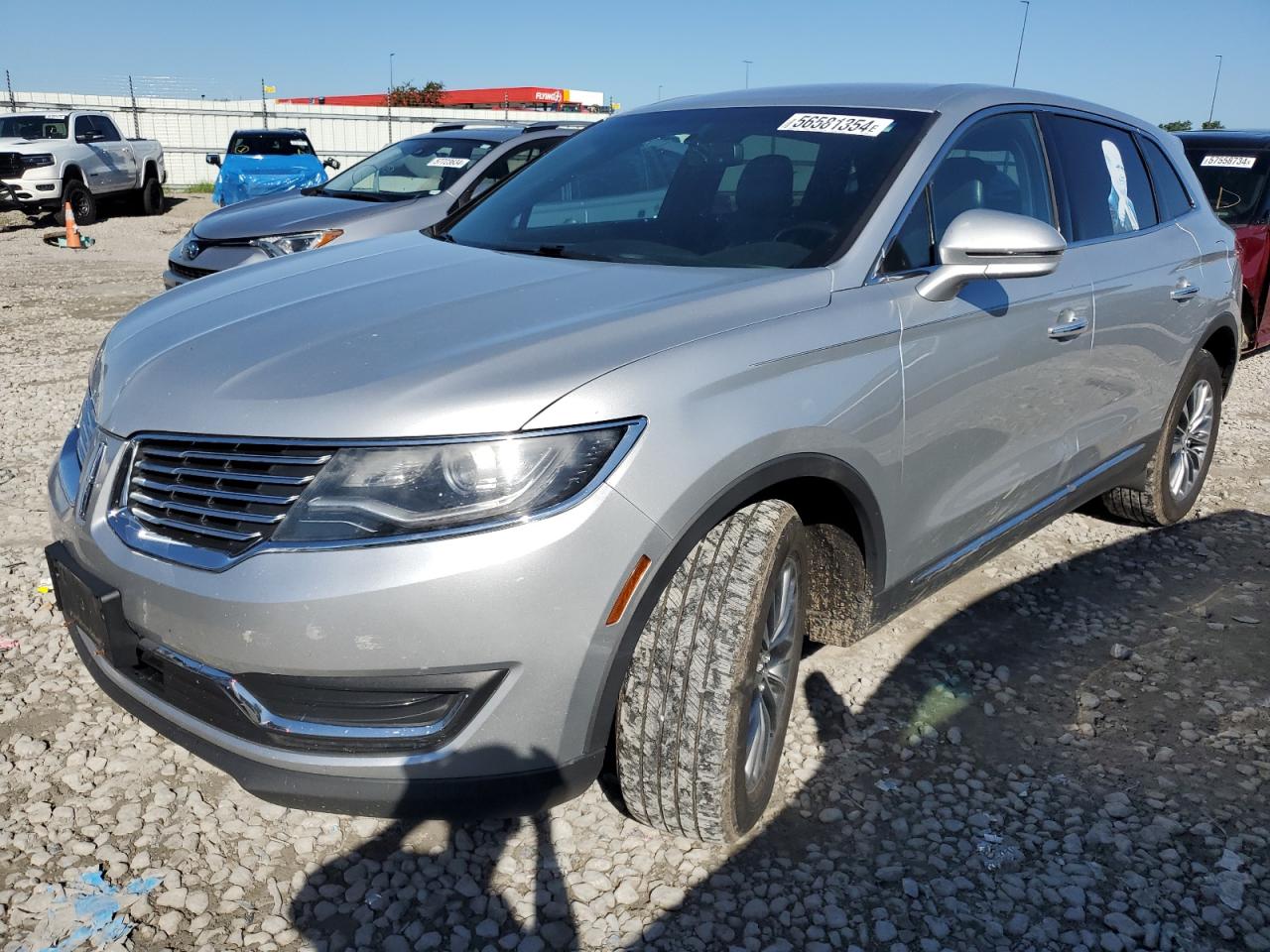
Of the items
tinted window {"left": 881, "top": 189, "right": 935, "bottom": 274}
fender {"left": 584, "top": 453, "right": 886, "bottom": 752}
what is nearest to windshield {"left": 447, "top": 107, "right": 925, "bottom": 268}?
tinted window {"left": 881, "top": 189, "right": 935, "bottom": 274}

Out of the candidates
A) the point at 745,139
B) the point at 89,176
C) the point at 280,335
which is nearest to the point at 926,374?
the point at 745,139

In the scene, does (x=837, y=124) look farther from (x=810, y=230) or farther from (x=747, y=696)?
(x=747, y=696)

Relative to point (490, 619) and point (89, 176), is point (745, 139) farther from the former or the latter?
point (89, 176)

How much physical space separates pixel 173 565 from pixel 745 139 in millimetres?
2026

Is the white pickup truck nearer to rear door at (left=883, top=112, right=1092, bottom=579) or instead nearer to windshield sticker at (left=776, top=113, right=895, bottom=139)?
windshield sticker at (left=776, top=113, right=895, bottom=139)

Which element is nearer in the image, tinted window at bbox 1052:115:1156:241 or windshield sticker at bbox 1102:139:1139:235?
tinted window at bbox 1052:115:1156:241

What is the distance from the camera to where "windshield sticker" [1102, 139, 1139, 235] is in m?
3.76

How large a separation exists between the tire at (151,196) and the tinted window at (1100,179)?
18802 millimetres

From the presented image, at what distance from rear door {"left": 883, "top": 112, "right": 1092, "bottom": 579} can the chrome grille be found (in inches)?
56.9

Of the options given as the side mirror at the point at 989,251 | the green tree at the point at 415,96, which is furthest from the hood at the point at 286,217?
the green tree at the point at 415,96

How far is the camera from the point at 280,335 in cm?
232

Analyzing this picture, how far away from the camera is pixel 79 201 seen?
17.4m

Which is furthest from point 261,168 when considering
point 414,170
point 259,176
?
point 414,170

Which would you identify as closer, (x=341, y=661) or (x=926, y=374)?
(x=341, y=661)
